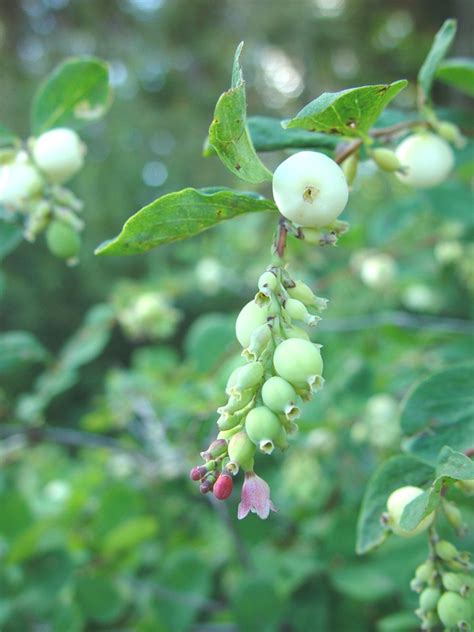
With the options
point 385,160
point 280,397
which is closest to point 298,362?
point 280,397

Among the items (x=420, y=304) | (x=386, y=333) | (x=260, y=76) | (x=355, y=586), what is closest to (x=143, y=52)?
(x=260, y=76)

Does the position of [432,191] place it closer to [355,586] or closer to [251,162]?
[355,586]

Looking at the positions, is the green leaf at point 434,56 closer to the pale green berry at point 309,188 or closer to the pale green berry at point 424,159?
the pale green berry at point 424,159

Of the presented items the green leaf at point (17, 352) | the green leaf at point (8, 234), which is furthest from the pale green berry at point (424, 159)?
the green leaf at point (17, 352)

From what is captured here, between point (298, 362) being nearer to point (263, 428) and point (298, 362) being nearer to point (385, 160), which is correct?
point (263, 428)

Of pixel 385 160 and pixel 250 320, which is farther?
pixel 385 160

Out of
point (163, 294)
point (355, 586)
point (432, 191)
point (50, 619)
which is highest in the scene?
point (432, 191)

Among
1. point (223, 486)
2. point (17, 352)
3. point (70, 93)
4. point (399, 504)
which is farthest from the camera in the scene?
point (17, 352)
